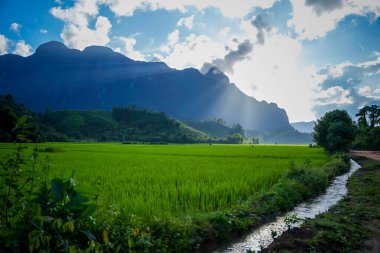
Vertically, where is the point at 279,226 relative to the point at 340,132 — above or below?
below

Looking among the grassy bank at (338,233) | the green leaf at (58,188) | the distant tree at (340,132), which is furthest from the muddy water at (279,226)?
the distant tree at (340,132)

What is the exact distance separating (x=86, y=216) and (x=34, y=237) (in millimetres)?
1107

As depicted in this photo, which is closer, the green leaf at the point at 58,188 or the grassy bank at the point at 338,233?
the green leaf at the point at 58,188

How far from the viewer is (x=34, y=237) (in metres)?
2.86

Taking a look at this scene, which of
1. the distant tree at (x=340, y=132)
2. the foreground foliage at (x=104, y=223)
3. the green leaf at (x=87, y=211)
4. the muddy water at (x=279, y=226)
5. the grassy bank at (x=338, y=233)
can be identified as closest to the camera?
the foreground foliage at (x=104, y=223)

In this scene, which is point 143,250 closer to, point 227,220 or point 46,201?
point 46,201

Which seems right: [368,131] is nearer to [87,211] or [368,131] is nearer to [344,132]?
[344,132]

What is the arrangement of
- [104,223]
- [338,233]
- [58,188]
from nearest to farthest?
1. [58,188]
2. [104,223]
3. [338,233]

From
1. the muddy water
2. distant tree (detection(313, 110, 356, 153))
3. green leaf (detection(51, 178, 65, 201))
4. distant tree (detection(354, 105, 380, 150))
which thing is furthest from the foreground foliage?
distant tree (detection(354, 105, 380, 150))

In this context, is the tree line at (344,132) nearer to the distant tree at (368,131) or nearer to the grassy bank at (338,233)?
the distant tree at (368,131)

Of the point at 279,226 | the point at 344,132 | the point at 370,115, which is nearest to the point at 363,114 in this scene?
the point at 370,115

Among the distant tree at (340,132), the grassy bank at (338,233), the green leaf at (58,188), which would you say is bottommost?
the grassy bank at (338,233)

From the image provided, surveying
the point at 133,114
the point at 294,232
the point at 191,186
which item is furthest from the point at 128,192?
the point at 133,114

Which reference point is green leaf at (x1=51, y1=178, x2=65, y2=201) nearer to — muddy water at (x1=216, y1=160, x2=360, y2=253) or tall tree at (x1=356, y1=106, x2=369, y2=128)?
muddy water at (x1=216, y1=160, x2=360, y2=253)
